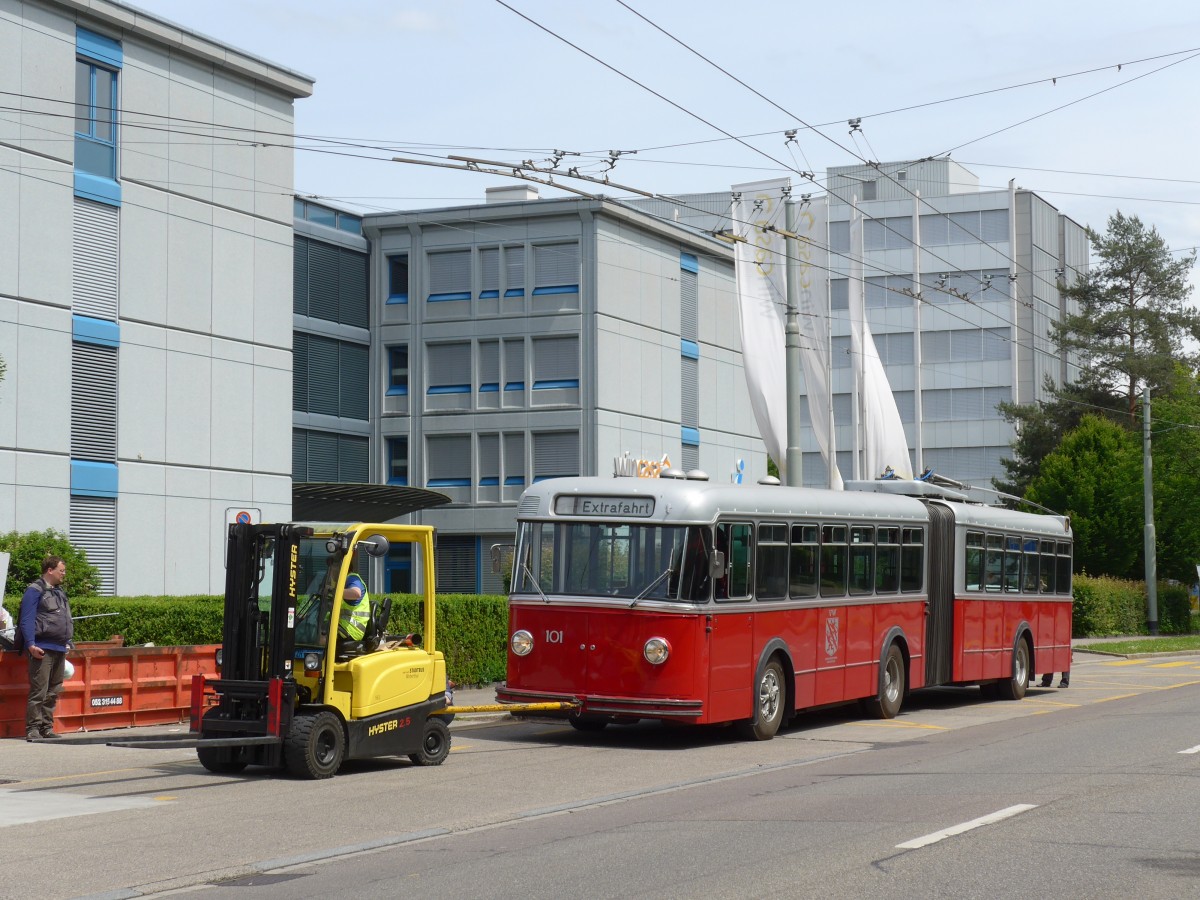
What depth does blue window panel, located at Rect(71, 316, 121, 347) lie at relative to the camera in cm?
3023

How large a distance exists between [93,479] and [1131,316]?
190 feet

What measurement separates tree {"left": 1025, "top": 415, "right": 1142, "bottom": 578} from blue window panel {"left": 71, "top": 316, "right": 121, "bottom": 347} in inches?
1699

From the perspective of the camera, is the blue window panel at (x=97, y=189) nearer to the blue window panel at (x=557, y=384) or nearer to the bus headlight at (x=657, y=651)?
the blue window panel at (x=557, y=384)

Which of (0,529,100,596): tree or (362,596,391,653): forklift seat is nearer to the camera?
(362,596,391,653): forklift seat

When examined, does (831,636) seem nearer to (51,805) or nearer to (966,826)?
(966,826)

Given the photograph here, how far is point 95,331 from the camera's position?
30578 mm

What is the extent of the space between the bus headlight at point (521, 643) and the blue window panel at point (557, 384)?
30.7 metres

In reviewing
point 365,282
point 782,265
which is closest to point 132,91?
point 782,265

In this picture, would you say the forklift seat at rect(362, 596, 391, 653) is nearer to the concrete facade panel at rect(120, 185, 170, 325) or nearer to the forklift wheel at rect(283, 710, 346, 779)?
the forklift wheel at rect(283, 710, 346, 779)

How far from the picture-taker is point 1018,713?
21656 millimetres

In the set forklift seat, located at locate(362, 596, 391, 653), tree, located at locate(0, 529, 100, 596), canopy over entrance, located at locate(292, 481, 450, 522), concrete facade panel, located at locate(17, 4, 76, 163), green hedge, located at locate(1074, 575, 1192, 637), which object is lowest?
green hedge, located at locate(1074, 575, 1192, 637)

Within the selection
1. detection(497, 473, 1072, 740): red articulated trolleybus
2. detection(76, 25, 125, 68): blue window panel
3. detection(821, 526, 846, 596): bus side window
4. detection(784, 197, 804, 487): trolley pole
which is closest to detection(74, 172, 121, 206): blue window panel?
detection(76, 25, 125, 68): blue window panel

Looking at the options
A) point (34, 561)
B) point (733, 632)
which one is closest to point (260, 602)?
point (733, 632)

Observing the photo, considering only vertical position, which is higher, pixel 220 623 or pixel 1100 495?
pixel 1100 495
